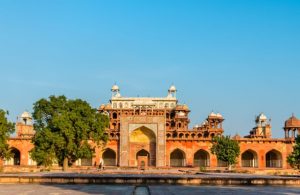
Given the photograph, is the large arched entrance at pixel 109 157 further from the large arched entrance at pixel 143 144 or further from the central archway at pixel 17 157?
the central archway at pixel 17 157

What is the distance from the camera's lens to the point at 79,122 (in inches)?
1378

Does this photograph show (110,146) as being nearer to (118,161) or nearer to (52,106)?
(118,161)

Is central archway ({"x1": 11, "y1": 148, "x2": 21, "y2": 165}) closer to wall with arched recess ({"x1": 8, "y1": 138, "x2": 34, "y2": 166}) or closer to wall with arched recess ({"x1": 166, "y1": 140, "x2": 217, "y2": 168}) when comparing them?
wall with arched recess ({"x1": 8, "y1": 138, "x2": 34, "y2": 166})

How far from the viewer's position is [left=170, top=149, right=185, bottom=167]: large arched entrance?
56581 mm

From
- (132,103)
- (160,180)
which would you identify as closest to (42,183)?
(160,180)

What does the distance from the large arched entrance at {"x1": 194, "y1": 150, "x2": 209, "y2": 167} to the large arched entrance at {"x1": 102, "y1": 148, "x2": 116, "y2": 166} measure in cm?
1068

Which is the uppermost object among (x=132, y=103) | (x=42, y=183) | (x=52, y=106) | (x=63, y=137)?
(x=132, y=103)

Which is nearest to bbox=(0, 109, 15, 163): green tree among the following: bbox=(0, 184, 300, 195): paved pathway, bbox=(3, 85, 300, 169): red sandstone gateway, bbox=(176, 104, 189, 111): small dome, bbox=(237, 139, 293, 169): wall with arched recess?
bbox=(0, 184, 300, 195): paved pathway

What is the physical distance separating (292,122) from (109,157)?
80.7 ft

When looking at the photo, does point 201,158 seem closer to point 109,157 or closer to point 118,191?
point 109,157

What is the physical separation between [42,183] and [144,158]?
1462 inches

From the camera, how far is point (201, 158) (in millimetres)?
57938

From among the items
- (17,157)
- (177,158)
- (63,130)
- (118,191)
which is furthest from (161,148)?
(118,191)

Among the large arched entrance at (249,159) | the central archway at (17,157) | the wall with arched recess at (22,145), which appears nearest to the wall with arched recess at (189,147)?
the large arched entrance at (249,159)
